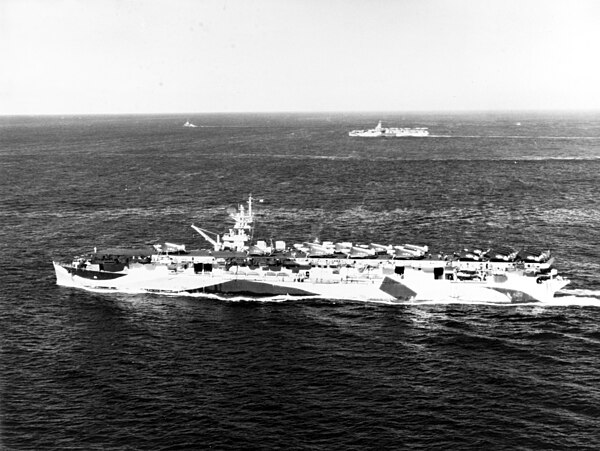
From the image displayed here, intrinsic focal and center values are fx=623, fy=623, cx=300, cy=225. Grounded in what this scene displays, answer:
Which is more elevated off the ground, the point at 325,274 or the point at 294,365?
the point at 325,274

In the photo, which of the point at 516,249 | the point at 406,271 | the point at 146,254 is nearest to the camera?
the point at 406,271

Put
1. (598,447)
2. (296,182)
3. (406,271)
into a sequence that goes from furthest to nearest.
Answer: (296,182), (406,271), (598,447)

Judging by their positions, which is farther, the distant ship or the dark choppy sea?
the distant ship

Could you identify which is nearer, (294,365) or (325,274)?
(294,365)

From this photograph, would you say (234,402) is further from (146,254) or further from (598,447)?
(146,254)

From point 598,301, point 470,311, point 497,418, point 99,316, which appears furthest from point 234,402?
point 598,301

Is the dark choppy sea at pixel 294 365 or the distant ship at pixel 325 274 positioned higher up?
the distant ship at pixel 325 274

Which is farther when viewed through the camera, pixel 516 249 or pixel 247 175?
pixel 247 175

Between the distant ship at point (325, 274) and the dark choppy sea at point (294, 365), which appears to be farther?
the distant ship at point (325, 274)
